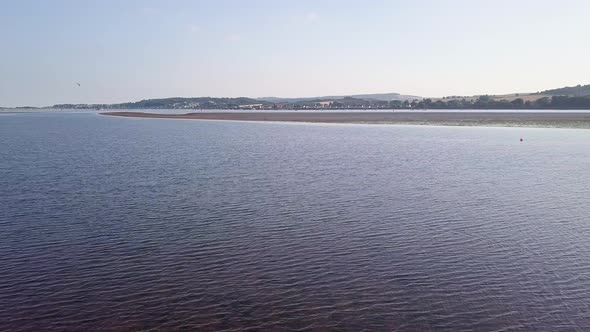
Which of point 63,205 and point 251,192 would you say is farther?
point 251,192

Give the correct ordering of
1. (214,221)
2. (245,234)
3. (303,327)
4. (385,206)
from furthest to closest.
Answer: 1. (385,206)
2. (214,221)
3. (245,234)
4. (303,327)

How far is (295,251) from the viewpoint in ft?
57.8

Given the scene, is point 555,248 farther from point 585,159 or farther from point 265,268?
point 585,159

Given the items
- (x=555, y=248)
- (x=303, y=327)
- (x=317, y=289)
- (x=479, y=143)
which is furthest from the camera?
(x=479, y=143)

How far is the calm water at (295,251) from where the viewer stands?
12703 millimetres

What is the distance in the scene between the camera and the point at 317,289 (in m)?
14.2

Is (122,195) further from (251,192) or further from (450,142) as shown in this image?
(450,142)

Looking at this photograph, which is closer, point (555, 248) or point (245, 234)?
point (555, 248)

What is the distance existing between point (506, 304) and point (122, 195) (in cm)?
2077

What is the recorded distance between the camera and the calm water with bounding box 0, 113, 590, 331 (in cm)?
1270

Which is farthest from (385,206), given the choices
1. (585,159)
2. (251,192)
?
(585,159)

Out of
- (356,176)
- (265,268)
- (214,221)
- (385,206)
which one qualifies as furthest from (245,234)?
(356,176)

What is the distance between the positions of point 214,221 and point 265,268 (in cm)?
645

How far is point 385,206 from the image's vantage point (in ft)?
80.4
